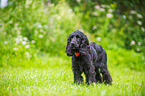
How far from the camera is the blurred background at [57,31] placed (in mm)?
6094

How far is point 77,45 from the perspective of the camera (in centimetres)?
342

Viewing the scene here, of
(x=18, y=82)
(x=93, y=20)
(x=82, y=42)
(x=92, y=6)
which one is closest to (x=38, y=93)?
(x=18, y=82)

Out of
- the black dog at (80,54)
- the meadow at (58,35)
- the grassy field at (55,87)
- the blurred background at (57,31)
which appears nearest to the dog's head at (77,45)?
the black dog at (80,54)

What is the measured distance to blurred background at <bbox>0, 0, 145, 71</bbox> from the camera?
6.09 meters

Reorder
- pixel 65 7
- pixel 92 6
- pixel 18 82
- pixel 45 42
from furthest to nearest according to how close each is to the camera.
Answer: pixel 92 6, pixel 65 7, pixel 45 42, pixel 18 82

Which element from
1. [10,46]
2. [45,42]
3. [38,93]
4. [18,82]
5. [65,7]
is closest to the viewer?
[38,93]

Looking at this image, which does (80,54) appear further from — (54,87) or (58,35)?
(58,35)

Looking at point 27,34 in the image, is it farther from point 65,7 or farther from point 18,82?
point 18,82

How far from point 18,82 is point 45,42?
3.87 m

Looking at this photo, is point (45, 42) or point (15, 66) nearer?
point (15, 66)

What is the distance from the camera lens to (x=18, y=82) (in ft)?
11.5

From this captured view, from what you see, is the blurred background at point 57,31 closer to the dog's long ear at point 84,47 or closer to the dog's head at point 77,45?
the dog's head at point 77,45

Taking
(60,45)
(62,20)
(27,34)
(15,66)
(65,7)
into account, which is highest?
(65,7)

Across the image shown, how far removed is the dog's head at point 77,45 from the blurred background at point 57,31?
8.54ft
